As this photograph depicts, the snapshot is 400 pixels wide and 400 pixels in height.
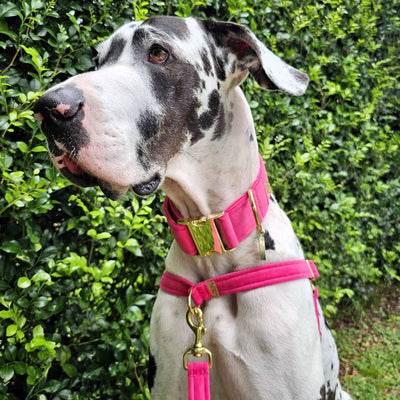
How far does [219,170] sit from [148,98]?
0.46 m

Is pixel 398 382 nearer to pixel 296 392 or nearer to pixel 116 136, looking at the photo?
pixel 296 392

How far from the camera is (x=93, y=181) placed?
65.3 inches

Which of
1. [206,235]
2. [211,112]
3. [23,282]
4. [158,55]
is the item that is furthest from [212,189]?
[23,282]

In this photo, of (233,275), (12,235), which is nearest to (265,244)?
(233,275)

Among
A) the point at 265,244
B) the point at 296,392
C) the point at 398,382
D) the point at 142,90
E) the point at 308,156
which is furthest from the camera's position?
the point at 398,382

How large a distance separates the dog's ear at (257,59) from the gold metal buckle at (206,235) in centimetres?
60

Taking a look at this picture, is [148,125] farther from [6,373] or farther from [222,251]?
[6,373]

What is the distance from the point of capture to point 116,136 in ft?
5.04

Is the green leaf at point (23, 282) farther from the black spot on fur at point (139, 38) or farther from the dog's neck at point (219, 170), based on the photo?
the black spot on fur at point (139, 38)

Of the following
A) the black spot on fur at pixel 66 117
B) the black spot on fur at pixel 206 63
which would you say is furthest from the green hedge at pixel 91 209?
the black spot on fur at pixel 206 63

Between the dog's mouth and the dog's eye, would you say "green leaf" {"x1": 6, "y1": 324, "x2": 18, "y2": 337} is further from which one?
the dog's eye

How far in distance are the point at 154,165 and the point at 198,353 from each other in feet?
2.60

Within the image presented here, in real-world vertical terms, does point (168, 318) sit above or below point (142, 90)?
below

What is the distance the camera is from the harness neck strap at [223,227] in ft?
6.21
